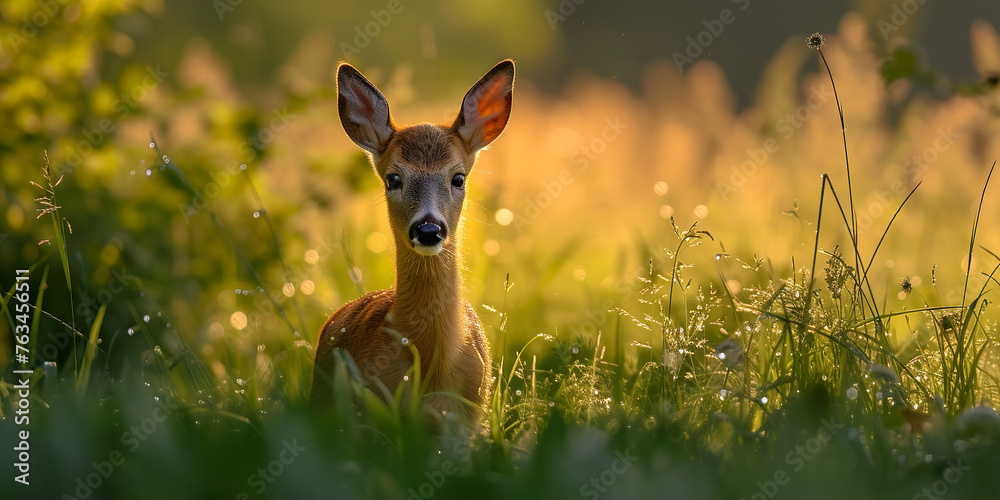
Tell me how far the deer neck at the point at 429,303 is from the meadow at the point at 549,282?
305 mm

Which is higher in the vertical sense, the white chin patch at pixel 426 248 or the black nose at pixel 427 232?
the black nose at pixel 427 232

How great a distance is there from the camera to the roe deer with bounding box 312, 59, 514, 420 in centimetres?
379

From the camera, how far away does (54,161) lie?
17.1 ft

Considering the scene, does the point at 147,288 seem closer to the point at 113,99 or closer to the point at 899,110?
the point at 113,99

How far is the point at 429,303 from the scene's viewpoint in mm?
3969

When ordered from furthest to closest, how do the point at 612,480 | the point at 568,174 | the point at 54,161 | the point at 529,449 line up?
the point at 568,174, the point at 54,161, the point at 529,449, the point at 612,480

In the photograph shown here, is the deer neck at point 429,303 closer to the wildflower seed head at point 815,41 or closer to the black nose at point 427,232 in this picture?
the black nose at point 427,232

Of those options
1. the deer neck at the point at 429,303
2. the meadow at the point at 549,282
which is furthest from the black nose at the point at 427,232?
the meadow at the point at 549,282

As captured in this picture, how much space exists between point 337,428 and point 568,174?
4.56m

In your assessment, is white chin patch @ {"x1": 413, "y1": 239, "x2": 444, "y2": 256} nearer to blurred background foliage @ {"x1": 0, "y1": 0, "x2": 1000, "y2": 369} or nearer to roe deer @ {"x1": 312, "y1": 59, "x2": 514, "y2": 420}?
roe deer @ {"x1": 312, "y1": 59, "x2": 514, "y2": 420}

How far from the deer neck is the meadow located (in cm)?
31

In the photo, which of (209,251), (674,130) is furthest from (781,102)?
(209,251)

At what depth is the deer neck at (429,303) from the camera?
388cm

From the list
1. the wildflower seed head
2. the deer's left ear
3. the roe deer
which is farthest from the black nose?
the wildflower seed head
